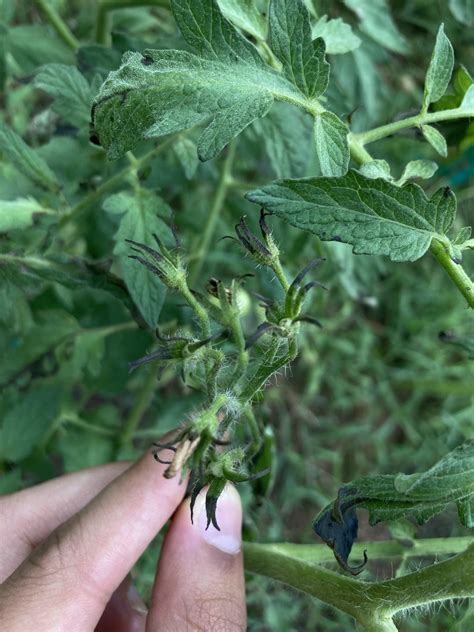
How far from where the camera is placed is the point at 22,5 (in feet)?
8.75

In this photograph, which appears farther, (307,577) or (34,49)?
(34,49)

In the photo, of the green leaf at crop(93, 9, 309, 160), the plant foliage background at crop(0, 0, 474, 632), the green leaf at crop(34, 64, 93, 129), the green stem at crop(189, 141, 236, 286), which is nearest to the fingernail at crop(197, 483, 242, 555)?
the plant foliage background at crop(0, 0, 474, 632)

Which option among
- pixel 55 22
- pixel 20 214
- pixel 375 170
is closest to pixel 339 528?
pixel 375 170

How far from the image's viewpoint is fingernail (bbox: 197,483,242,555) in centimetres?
129

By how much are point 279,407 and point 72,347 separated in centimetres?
128

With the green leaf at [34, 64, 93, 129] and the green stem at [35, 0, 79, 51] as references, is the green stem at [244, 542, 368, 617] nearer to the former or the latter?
the green leaf at [34, 64, 93, 129]

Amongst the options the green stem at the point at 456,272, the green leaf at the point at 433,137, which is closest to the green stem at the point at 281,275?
the green stem at the point at 456,272

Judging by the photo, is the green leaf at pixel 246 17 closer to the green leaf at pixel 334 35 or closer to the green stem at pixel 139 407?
the green leaf at pixel 334 35

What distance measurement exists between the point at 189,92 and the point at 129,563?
2.67 feet

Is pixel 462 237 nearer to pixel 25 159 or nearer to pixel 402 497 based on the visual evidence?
pixel 402 497

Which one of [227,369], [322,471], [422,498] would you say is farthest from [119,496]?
[322,471]

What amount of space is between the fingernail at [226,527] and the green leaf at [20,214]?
0.61m

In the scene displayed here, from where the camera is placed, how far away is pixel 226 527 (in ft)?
4.24

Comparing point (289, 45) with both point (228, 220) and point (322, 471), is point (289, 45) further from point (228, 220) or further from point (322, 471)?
point (322, 471)
